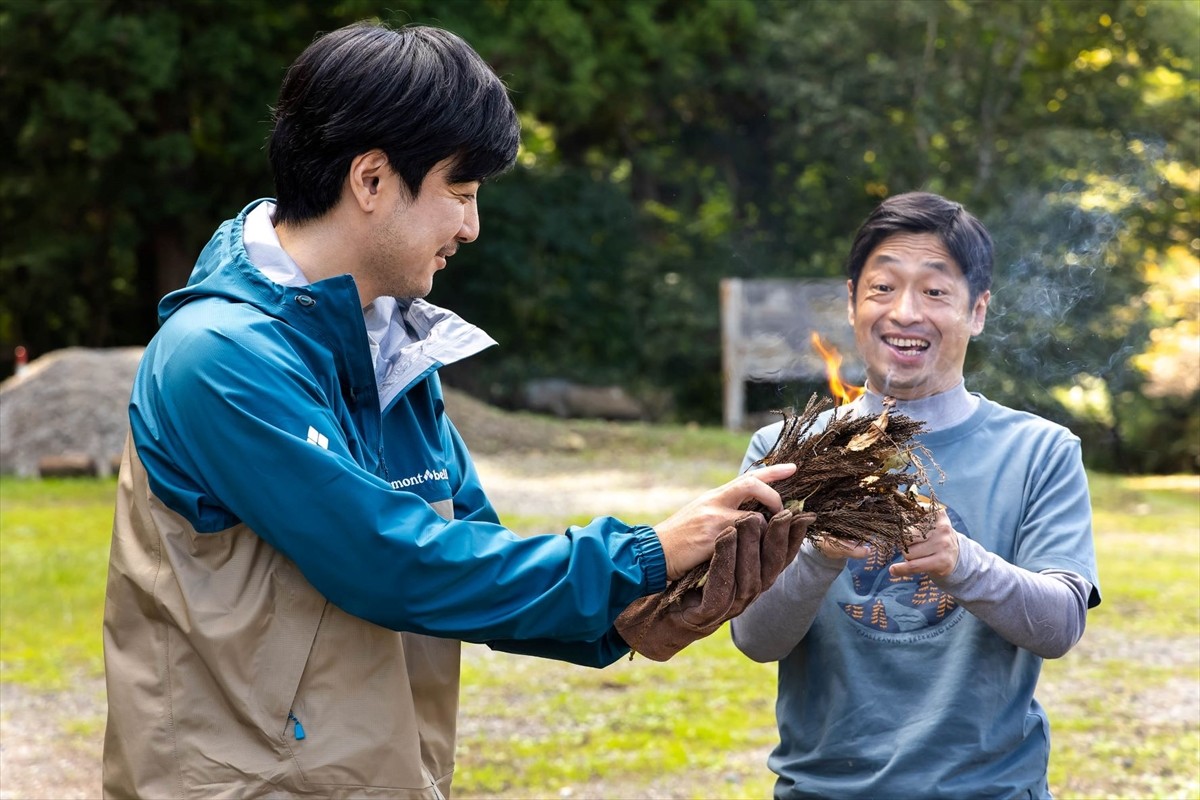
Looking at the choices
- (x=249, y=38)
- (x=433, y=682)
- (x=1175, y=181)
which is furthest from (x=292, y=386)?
(x=249, y=38)

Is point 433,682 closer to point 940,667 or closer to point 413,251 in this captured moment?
point 413,251

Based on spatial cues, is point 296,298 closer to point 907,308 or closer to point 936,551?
point 936,551

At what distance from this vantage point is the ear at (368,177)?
2.21 meters

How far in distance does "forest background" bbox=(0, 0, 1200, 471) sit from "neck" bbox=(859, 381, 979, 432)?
1133cm

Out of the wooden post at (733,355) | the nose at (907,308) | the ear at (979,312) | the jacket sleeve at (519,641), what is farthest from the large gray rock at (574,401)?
the jacket sleeve at (519,641)

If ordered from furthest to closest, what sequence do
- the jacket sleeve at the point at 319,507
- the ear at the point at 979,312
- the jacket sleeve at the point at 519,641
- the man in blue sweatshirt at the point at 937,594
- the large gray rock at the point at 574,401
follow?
1. the large gray rock at the point at 574,401
2. the ear at the point at 979,312
3. the man in blue sweatshirt at the point at 937,594
4. the jacket sleeve at the point at 519,641
5. the jacket sleeve at the point at 319,507

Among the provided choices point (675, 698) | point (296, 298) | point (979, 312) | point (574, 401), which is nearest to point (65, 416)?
point (574, 401)

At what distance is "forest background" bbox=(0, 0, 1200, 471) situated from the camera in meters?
16.4

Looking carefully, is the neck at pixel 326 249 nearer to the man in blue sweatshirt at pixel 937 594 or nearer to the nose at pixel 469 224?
the nose at pixel 469 224

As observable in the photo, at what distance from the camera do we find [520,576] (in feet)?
6.94

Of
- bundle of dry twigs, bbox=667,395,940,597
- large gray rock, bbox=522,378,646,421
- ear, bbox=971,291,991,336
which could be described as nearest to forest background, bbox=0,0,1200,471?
large gray rock, bbox=522,378,646,421

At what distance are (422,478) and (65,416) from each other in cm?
1163

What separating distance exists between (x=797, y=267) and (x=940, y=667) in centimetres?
1705

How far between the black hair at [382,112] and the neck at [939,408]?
1.20 metres
